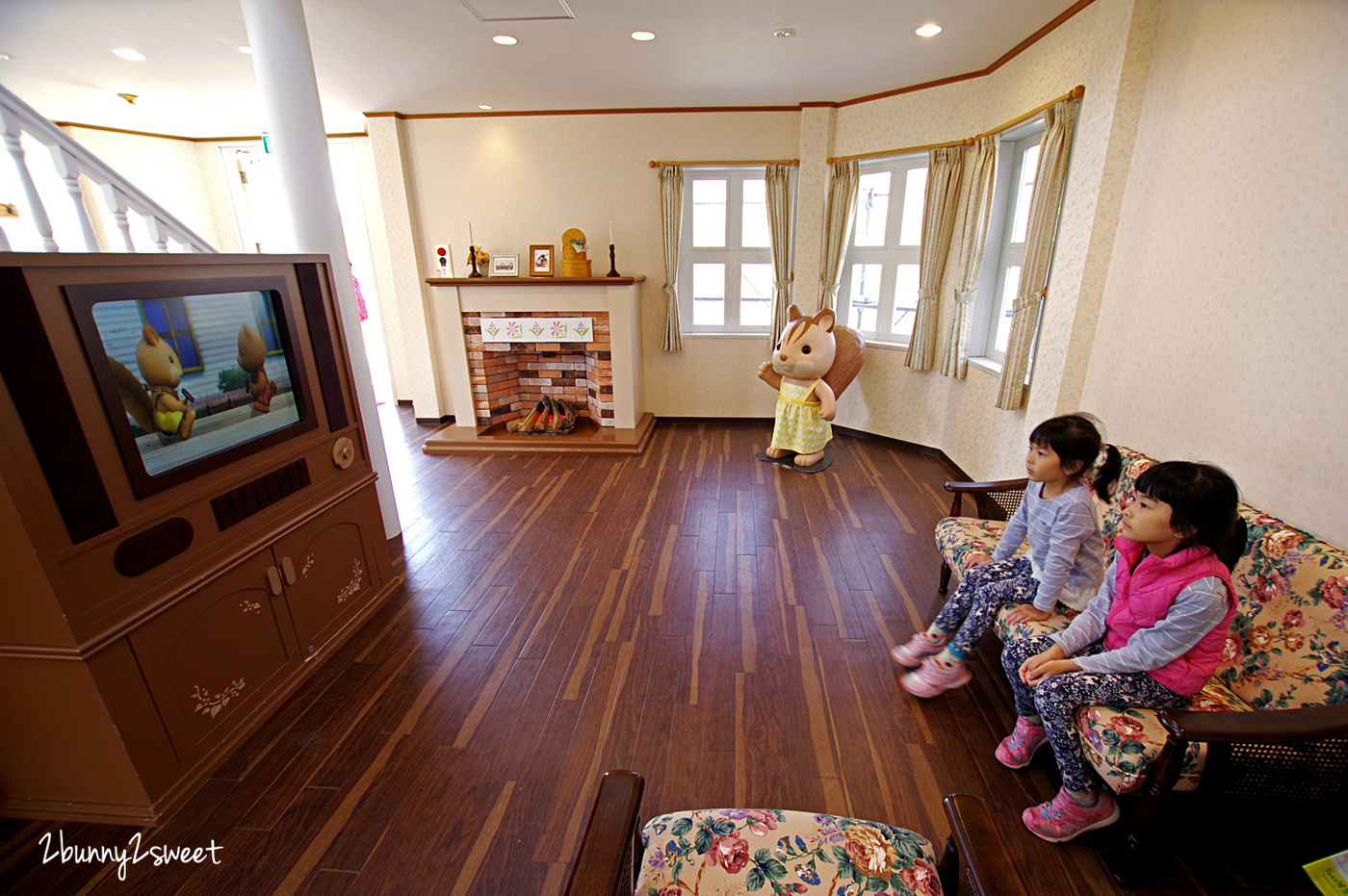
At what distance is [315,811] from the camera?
158 centimetres

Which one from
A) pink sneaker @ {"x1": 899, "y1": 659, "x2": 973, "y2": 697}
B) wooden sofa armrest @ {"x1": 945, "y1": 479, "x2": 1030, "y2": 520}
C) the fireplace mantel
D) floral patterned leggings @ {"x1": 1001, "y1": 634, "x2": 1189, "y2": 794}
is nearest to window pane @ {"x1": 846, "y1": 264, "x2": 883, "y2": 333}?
the fireplace mantel

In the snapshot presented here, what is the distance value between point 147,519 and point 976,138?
4.50 m

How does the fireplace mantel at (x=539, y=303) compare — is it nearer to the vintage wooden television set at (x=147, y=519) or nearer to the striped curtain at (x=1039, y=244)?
the vintage wooden television set at (x=147, y=519)

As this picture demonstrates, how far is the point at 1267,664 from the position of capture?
142 cm

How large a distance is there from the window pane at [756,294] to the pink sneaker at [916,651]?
346cm

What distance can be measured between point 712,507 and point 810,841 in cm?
244

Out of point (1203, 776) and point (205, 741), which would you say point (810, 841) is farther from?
point (205, 741)

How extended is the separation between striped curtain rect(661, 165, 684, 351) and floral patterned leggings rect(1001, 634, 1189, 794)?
397 centimetres

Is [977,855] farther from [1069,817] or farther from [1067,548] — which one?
[1067,548]

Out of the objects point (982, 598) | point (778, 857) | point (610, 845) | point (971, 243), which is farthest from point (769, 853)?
point (971, 243)

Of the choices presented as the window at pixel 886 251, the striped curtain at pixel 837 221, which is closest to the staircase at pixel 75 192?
the striped curtain at pixel 837 221

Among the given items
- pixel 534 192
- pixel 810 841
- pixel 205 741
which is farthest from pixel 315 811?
pixel 534 192

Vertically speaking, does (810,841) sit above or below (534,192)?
below

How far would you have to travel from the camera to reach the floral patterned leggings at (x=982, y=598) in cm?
185
